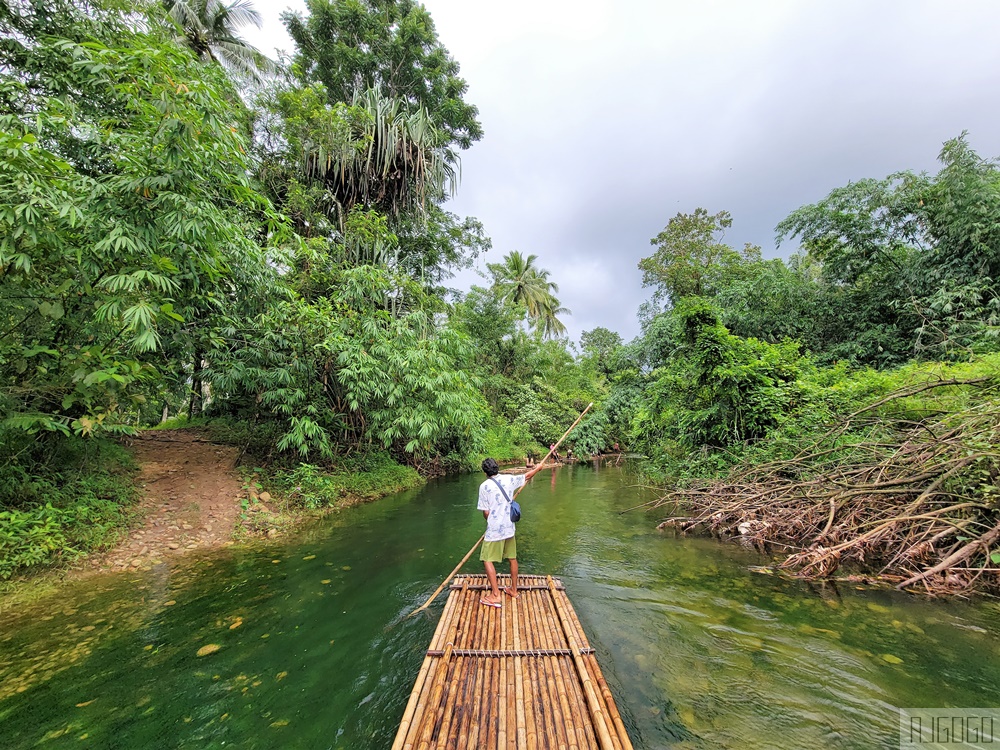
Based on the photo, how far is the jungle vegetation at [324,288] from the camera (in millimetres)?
4090

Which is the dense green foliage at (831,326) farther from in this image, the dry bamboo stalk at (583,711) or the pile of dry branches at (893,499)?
the dry bamboo stalk at (583,711)

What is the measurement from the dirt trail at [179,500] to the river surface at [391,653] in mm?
610

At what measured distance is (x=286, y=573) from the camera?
5.17 m

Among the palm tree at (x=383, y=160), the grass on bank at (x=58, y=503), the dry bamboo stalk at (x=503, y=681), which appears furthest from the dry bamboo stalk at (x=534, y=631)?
the palm tree at (x=383, y=160)

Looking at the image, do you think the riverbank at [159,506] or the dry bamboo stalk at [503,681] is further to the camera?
the riverbank at [159,506]

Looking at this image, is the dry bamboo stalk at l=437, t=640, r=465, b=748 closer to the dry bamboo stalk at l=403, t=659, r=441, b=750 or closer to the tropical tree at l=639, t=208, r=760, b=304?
the dry bamboo stalk at l=403, t=659, r=441, b=750

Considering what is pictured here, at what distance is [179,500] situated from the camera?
263 inches

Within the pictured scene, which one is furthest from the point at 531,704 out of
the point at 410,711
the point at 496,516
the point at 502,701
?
the point at 496,516

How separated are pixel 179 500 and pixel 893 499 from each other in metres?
11.0

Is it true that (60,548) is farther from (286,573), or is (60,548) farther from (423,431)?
(423,431)

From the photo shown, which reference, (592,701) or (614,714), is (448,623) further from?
(614,714)

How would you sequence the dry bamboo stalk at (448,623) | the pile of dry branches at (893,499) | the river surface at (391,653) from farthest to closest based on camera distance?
the pile of dry branches at (893,499), the dry bamboo stalk at (448,623), the river surface at (391,653)

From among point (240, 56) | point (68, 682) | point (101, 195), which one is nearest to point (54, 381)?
point (101, 195)

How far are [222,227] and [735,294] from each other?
553 inches
